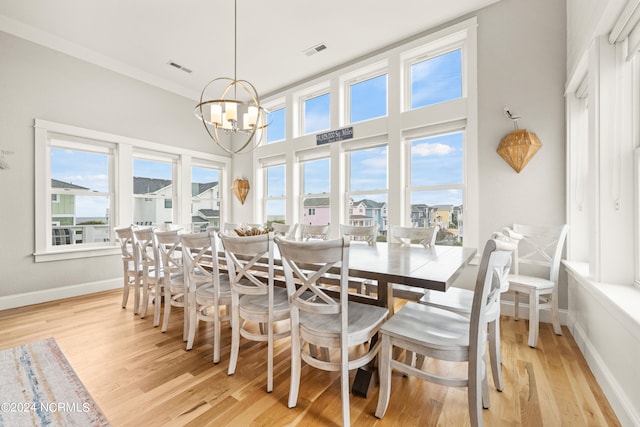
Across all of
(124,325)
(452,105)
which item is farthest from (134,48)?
(452,105)

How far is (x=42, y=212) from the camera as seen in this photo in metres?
3.50

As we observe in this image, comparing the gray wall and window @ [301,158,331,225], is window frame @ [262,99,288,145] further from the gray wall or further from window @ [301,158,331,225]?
the gray wall

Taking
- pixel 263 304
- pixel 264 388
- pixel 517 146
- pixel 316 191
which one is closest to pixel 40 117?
pixel 316 191

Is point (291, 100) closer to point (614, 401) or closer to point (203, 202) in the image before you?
point (203, 202)

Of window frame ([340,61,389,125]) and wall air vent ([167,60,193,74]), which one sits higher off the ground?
wall air vent ([167,60,193,74])

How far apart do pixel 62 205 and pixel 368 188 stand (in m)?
4.41

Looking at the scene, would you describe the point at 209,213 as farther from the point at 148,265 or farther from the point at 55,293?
the point at 148,265

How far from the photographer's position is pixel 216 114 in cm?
268

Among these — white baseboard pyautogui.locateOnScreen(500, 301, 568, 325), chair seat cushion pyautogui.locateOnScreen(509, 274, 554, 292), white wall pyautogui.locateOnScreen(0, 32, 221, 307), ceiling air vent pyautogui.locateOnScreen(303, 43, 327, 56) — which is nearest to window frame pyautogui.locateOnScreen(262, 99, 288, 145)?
ceiling air vent pyautogui.locateOnScreen(303, 43, 327, 56)

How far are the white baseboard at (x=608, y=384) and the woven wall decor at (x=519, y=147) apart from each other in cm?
161

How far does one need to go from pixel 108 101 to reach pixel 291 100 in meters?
2.85

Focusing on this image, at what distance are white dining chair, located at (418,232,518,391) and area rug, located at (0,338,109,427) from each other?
78.4 inches

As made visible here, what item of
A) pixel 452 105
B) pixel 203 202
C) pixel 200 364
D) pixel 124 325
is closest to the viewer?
pixel 200 364

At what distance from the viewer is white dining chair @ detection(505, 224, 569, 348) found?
2.31 m
